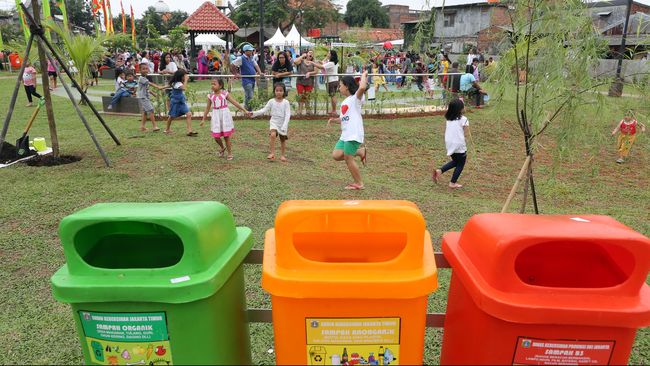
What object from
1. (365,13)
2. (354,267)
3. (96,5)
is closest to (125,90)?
(354,267)

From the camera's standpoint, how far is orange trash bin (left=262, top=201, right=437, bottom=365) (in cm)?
167

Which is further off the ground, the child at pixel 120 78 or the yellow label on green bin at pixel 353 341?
the child at pixel 120 78

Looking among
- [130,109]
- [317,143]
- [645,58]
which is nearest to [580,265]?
[645,58]

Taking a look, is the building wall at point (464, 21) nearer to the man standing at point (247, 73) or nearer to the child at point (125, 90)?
the man standing at point (247, 73)

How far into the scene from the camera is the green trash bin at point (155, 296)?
1680mm

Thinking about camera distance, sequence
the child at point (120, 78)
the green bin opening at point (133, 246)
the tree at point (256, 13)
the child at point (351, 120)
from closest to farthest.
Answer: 1. the green bin opening at point (133, 246)
2. the child at point (351, 120)
3. the child at point (120, 78)
4. the tree at point (256, 13)

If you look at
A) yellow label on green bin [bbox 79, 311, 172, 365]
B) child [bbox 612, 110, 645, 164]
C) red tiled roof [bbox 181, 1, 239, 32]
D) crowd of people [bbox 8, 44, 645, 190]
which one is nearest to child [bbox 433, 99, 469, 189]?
crowd of people [bbox 8, 44, 645, 190]

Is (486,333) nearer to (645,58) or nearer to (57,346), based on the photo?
(645,58)

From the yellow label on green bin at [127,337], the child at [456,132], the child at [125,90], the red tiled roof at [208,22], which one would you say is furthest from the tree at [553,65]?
the red tiled roof at [208,22]

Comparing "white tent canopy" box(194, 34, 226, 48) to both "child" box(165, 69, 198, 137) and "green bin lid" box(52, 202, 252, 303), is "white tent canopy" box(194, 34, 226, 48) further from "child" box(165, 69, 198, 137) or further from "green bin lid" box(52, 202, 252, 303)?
"green bin lid" box(52, 202, 252, 303)

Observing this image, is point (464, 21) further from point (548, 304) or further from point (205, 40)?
point (548, 304)

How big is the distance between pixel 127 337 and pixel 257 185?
4.91 meters

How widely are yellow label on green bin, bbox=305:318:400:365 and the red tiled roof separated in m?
26.4

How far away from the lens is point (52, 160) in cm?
779
